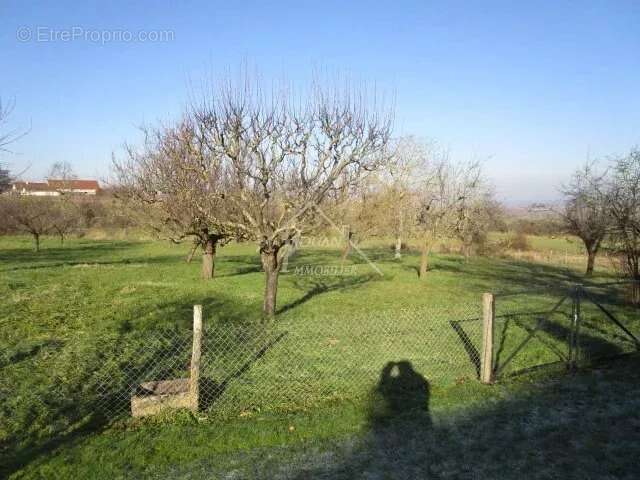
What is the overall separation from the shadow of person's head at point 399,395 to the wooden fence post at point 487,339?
883 millimetres

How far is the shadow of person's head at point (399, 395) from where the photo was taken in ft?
18.9

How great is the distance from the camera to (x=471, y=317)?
1110cm

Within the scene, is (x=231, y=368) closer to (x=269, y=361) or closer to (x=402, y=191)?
(x=269, y=361)

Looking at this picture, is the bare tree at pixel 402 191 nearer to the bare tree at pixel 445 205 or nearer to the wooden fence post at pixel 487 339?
the bare tree at pixel 445 205

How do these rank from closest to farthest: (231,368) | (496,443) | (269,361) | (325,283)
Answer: (496,443)
(231,368)
(269,361)
(325,283)

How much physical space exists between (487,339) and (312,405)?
276 cm

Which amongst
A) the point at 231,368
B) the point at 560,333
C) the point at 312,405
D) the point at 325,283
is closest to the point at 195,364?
the point at 312,405

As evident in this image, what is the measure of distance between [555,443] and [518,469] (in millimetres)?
839

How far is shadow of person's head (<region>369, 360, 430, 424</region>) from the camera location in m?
5.77

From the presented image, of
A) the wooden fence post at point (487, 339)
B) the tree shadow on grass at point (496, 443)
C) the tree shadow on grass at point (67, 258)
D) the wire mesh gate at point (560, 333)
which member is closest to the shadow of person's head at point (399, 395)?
the tree shadow on grass at point (496, 443)

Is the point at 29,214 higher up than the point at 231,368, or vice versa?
the point at 29,214

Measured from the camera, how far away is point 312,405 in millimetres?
6020

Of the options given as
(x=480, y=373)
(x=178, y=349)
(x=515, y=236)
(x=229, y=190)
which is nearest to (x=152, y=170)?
(x=229, y=190)

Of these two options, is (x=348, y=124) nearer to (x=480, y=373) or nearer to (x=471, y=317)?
(x=471, y=317)
